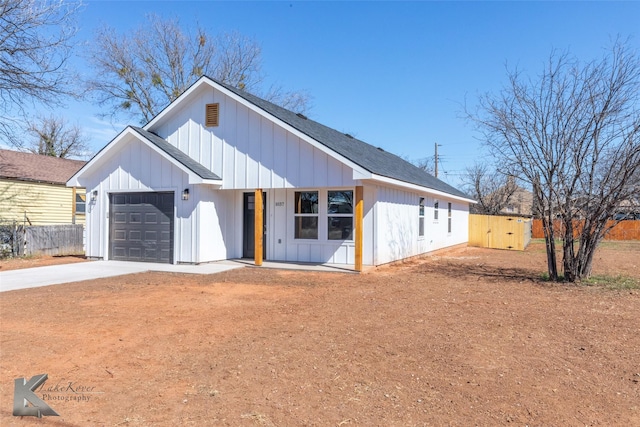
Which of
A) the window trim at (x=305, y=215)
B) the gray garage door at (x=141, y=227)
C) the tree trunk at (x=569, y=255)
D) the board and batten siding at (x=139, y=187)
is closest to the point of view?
the tree trunk at (x=569, y=255)

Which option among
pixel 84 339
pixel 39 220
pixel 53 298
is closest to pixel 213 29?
pixel 39 220

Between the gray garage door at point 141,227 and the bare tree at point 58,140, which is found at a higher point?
the bare tree at point 58,140

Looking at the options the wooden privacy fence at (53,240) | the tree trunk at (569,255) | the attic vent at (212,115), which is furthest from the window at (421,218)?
the wooden privacy fence at (53,240)

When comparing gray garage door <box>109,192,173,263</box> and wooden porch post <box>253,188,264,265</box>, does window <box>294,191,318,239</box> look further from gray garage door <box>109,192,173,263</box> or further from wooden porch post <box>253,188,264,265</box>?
gray garage door <box>109,192,173,263</box>

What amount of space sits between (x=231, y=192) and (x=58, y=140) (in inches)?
1161

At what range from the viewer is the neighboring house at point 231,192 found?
38.1ft

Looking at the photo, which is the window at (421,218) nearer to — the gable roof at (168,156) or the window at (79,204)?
the gable roof at (168,156)

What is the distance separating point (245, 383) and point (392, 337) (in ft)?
7.13

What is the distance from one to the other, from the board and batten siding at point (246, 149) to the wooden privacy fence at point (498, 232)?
1414 centimetres

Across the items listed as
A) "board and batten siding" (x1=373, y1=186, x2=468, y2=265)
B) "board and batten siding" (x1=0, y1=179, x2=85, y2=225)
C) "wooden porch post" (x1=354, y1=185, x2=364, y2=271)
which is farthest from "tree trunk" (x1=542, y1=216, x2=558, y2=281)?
"board and batten siding" (x1=0, y1=179, x2=85, y2=225)

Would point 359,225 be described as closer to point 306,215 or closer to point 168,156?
point 306,215

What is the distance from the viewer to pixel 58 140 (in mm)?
34812

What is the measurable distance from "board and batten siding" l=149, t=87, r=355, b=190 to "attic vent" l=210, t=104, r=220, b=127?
0.41 feet

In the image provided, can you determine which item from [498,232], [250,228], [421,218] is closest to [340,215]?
[250,228]
